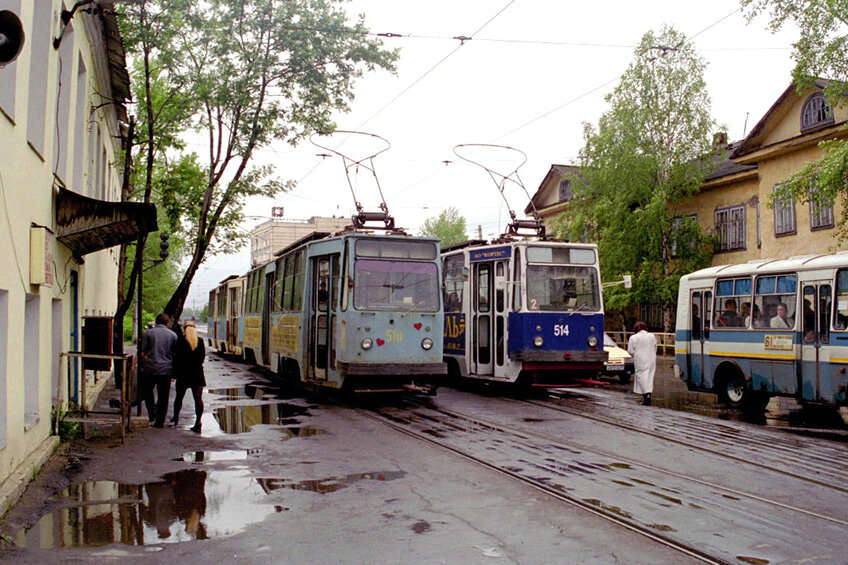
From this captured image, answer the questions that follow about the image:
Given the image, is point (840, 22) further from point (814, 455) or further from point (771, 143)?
point (814, 455)

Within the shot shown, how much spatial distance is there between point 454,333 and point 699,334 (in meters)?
5.32

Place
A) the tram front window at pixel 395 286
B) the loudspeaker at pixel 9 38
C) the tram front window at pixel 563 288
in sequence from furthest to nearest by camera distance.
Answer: the tram front window at pixel 563 288 → the tram front window at pixel 395 286 → the loudspeaker at pixel 9 38

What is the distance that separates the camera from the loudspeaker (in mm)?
5418

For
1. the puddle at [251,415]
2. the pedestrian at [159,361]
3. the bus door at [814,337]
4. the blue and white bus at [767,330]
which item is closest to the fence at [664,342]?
the blue and white bus at [767,330]

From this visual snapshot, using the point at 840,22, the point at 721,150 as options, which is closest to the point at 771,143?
the point at 721,150

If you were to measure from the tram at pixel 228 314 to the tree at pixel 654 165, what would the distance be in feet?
53.8

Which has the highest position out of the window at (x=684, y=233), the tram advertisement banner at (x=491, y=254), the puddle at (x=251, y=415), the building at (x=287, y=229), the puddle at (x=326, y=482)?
the building at (x=287, y=229)

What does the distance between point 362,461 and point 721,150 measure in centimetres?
3026

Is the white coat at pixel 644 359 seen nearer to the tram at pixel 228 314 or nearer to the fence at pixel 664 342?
the tram at pixel 228 314

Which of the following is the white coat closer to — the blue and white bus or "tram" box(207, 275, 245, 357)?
the blue and white bus

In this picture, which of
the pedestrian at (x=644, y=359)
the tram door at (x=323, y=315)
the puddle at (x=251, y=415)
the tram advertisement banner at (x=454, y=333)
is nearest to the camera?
the puddle at (x=251, y=415)

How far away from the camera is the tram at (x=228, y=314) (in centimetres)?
2880

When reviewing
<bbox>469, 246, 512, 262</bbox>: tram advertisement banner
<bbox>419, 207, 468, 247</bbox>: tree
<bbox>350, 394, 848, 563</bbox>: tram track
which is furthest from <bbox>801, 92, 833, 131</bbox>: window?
<bbox>419, 207, 468, 247</bbox>: tree

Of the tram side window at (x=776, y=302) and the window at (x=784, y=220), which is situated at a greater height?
the window at (x=784, y=220)
